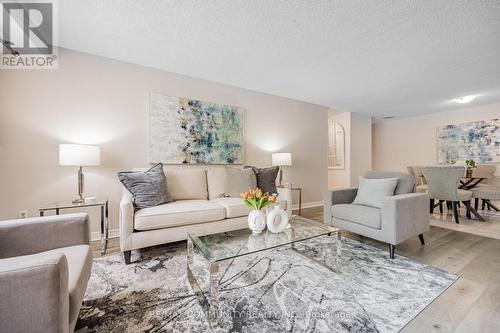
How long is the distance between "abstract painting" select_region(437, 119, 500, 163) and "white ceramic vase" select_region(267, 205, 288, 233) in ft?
18.6

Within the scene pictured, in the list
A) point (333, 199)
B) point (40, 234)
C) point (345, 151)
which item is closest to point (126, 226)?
point (40, 234)

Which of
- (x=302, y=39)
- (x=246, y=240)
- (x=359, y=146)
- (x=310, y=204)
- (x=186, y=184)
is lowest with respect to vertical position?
(x=310, y=204)

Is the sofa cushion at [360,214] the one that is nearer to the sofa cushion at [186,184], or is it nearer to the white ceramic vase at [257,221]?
the white ceramic vase at [257,221]

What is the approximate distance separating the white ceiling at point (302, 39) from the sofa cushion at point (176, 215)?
180cm

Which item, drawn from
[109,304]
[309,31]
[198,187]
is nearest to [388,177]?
[309,31]

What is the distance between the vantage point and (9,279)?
0.72 metres

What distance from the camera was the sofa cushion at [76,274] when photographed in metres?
0.91

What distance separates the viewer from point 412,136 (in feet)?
19.4

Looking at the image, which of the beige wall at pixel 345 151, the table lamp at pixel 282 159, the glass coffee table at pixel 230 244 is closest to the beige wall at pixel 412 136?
the beige wall at pixel 345 151

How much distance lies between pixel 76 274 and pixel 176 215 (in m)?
1.14

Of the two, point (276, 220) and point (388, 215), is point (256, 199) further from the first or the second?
point (388, 215)

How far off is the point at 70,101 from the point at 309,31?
110 inches

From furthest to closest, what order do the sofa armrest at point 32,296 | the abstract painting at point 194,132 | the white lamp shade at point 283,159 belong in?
the white lamp shade at point 283,159 → the abstract painting at point 194,132 → the sofa armrest at point 32,296

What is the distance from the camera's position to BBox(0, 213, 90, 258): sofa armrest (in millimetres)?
1236
